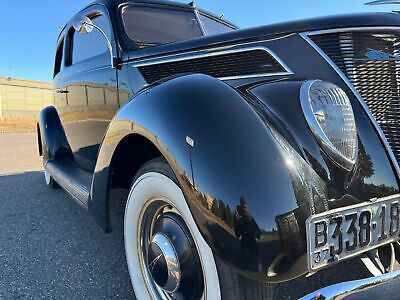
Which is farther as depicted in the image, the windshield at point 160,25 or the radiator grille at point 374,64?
the windshield at point 160,25

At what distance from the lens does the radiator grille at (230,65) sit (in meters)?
1.71

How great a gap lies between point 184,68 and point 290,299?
1.42m

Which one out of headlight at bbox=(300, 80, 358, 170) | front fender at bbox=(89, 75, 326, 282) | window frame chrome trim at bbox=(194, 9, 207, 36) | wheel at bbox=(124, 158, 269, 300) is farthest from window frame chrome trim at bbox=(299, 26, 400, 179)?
window frame chrome trim at bbox=(194, 9, 207, 36)

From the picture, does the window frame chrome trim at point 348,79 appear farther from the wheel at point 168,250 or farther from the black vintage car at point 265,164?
the wheel at point 168,250

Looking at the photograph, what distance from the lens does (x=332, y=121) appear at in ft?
4.22

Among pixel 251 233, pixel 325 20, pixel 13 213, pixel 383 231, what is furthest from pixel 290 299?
pixel 13 213

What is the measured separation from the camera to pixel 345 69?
1511mm

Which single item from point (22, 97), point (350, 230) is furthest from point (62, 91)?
point (22, 97)

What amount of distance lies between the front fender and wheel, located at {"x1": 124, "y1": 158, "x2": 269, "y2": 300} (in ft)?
0.44

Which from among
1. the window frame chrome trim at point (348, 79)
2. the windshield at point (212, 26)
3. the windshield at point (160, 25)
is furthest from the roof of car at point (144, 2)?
the window frame chrome trim at point (348, 79)

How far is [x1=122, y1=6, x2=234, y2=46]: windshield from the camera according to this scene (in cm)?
284

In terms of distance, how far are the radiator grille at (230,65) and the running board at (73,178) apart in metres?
0.98

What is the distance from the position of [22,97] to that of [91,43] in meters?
30.2

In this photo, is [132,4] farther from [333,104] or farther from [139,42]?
[333,104]
